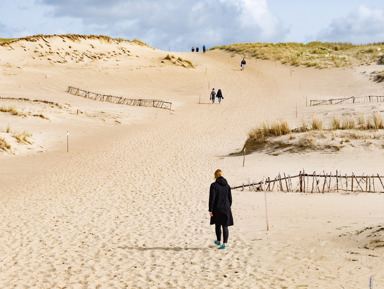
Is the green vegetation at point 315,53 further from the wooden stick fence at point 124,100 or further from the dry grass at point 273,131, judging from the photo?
the dry grass at point 273,131

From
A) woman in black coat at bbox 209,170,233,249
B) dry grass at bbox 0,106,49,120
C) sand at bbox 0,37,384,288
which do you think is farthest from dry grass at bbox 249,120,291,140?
dry grass at bbox 0,106,49,120

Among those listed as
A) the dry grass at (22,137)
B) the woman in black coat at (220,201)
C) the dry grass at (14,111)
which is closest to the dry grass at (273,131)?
the dry grass at (22,137)

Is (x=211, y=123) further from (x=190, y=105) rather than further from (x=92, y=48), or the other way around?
(x=92, y=48)

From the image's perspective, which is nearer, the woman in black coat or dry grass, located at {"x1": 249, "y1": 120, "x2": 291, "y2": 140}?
the woman in black coat

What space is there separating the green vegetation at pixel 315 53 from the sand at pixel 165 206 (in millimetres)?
16824

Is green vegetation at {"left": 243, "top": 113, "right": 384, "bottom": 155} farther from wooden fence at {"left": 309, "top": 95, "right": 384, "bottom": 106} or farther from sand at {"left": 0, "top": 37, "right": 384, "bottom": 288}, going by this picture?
wooden fence at {"left": 309, "top": 95, "right": 384, "bottom": 106}

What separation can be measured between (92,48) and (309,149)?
46.1 metres

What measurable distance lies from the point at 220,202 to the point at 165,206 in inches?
197

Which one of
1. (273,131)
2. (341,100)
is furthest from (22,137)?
(341,100)

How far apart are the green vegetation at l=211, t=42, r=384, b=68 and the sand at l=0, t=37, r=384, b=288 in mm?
16824

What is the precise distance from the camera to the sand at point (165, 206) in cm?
859

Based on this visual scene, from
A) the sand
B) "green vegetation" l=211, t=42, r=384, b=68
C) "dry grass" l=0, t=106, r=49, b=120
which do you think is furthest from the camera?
"green vegetation" l=211, t=42, r=384, b=68

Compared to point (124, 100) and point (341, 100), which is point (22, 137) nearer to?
point (124, 100)

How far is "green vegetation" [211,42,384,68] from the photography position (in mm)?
58000
